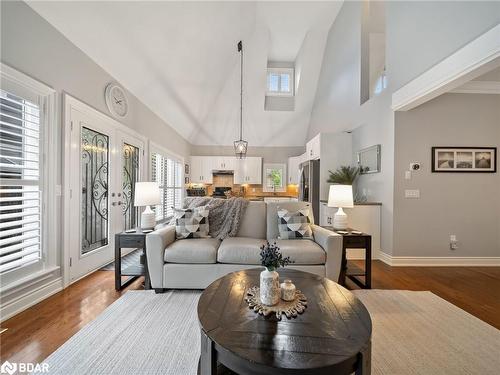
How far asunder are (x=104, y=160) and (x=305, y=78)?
5.27 m

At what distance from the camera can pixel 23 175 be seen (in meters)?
2.05

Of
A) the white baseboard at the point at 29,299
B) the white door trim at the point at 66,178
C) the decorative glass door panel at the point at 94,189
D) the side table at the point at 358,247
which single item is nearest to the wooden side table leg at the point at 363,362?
the side table at the point at 358,247

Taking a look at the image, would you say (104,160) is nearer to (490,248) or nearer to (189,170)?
(189,170)

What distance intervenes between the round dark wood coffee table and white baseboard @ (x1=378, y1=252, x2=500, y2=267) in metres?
2.63

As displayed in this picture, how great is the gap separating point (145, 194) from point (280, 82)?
18.5 feet

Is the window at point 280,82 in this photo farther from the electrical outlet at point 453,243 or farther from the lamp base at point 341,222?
the electrical outlet at point 453,243

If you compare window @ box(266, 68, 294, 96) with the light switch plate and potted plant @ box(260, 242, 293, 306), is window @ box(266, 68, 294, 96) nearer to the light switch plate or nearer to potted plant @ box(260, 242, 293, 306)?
the light switch plate

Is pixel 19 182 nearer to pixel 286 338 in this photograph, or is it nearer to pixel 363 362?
pixel 286 338

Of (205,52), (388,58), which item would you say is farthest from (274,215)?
(205,52)

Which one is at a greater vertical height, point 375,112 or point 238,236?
point 375,112

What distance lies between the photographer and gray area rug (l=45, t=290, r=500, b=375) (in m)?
1.41

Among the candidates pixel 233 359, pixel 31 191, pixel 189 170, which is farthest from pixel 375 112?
pixel 189 170

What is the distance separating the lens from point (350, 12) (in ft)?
14.8

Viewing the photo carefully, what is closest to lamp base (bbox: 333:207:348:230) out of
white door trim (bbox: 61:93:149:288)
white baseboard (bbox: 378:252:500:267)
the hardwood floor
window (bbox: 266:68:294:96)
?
the hardwood floor
